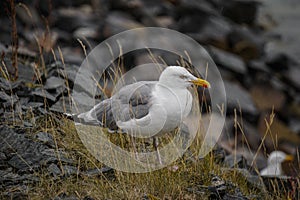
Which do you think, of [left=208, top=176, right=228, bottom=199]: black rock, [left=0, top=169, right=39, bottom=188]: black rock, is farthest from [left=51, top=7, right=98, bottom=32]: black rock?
[left=208, top=176, right=228, bottom=199]: black rock

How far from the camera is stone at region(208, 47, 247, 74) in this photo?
14047 millimetres

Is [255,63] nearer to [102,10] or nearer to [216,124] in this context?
[102,10]

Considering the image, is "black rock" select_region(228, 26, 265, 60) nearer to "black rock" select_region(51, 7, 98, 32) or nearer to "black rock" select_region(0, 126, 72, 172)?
"black rock" select_region(51, 7, 98, 32)

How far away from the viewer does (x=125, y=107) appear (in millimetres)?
4945

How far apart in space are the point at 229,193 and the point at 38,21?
1124 cm

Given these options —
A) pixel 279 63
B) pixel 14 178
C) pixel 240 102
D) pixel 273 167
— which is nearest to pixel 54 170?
pixel 14 178

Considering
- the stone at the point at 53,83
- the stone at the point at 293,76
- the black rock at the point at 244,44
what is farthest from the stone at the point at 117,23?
the stone at the point at 53,83

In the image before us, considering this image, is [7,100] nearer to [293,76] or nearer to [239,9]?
[293,76]

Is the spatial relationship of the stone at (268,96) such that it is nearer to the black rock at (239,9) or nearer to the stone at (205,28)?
the stone at (205,28)

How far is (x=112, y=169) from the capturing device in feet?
15.8

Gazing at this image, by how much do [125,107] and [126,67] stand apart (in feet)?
27.2

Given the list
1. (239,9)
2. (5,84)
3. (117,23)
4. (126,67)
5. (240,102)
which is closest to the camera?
(5,84)

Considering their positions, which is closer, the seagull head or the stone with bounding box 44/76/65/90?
the seagull head

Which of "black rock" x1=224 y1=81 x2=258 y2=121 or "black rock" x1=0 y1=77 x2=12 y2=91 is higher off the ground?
"black rock" x1=0 y1=77 x2=12 y2=91
